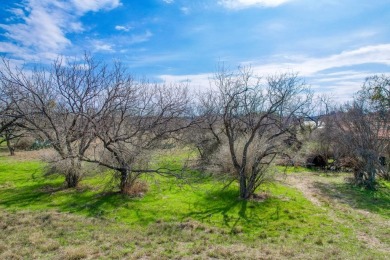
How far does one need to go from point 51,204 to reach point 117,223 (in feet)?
11.7

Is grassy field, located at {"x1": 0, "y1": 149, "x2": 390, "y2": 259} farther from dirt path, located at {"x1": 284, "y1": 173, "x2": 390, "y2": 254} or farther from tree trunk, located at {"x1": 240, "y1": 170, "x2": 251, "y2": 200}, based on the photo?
tree trunk, located at {"x1": 240, "y1": 170, "x2": 251, "y2": 200}

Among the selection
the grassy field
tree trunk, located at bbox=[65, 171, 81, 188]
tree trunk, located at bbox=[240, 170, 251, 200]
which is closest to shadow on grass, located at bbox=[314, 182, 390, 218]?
the grassy field

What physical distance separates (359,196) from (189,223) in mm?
9016

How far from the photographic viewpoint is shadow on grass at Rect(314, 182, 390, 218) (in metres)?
11.4

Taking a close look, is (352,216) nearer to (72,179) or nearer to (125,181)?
(125,181)

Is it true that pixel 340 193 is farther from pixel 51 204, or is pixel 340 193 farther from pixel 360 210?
pixel 51 204

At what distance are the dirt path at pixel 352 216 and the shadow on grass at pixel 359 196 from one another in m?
0.05

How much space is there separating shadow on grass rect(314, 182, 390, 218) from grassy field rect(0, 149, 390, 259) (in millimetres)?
45

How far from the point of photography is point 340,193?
1386 centimetres

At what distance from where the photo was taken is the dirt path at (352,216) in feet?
26.1

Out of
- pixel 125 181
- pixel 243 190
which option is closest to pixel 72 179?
pixel 125 181

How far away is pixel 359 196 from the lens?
13234mm

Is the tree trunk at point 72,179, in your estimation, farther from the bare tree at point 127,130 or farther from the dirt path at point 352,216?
the dirt path at point 352,216

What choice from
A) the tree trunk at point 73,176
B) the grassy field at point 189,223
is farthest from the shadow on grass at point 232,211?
the tree trunk at point 73,176
